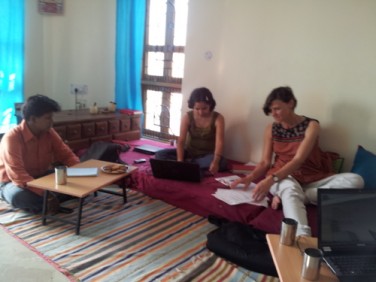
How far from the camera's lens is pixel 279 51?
283 cm

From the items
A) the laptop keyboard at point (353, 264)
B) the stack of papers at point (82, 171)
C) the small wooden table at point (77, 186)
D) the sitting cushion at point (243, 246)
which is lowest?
the sitting cushion at point (243, 246)

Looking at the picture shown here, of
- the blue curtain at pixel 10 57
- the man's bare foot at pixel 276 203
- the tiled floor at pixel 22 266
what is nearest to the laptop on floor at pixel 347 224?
the man's bare foot at pixel 276 203

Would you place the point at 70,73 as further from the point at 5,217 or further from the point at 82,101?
the point at 5,217

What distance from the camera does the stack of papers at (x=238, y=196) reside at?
88.7 inches

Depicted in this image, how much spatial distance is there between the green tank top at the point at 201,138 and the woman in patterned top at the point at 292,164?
0.63 metres

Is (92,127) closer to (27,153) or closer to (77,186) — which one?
(27,153)

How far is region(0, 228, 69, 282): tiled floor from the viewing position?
5.52 ft

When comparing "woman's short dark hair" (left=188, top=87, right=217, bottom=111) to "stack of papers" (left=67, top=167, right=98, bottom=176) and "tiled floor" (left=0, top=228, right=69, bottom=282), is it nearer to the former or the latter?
"stack of papers" (left=67, top=167, right=98, bottom=176)

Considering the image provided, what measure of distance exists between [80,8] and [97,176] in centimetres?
263

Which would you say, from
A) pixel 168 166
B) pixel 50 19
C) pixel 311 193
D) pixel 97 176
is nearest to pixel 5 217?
pixel 97 176

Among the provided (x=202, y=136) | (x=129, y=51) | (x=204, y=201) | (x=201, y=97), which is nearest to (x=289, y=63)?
(x=201, y=97)

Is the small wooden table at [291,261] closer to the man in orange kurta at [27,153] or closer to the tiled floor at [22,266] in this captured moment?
the tiled floor at [22,266]

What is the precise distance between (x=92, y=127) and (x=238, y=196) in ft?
6.37

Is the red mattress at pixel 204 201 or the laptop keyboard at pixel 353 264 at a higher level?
the laptop keyboard at pixel 353 264
